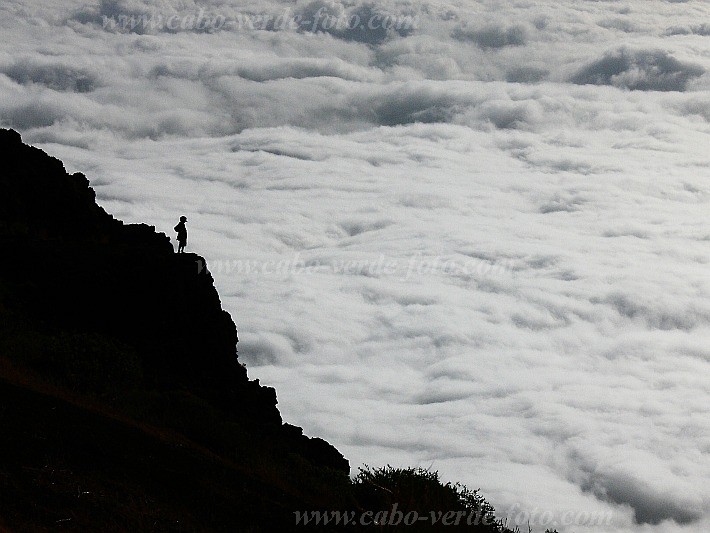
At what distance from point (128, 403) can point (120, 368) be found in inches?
86.3

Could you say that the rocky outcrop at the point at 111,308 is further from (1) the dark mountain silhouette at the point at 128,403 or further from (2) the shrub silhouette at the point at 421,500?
(2) the shrub silhouette at the point at 421,500

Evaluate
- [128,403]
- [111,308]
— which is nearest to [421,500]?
[128,403]

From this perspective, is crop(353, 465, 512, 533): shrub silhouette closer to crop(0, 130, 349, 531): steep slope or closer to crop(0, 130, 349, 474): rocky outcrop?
crop(0, 130, 349, 531): steep slope

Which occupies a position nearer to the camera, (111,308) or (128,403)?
(128,403)

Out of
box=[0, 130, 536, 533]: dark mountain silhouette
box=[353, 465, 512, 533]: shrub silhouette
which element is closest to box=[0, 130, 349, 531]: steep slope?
box=[0, 130, 536, 533]: dark mountain silhouette

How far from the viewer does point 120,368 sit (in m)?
22.1

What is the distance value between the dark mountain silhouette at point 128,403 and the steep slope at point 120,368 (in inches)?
2.0

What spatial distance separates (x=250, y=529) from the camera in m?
15.4

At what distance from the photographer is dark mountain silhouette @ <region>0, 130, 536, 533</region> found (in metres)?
15.1

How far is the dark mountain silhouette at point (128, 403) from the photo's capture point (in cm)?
1514

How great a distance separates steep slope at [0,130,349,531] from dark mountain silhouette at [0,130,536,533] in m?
0.05

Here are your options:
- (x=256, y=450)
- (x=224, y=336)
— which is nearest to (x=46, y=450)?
(x=256, y=450)

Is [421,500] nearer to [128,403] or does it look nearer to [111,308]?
[128,403]

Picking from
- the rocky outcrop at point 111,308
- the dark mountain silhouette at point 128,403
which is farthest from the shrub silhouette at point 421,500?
the rocky outcrop at point 111,308
